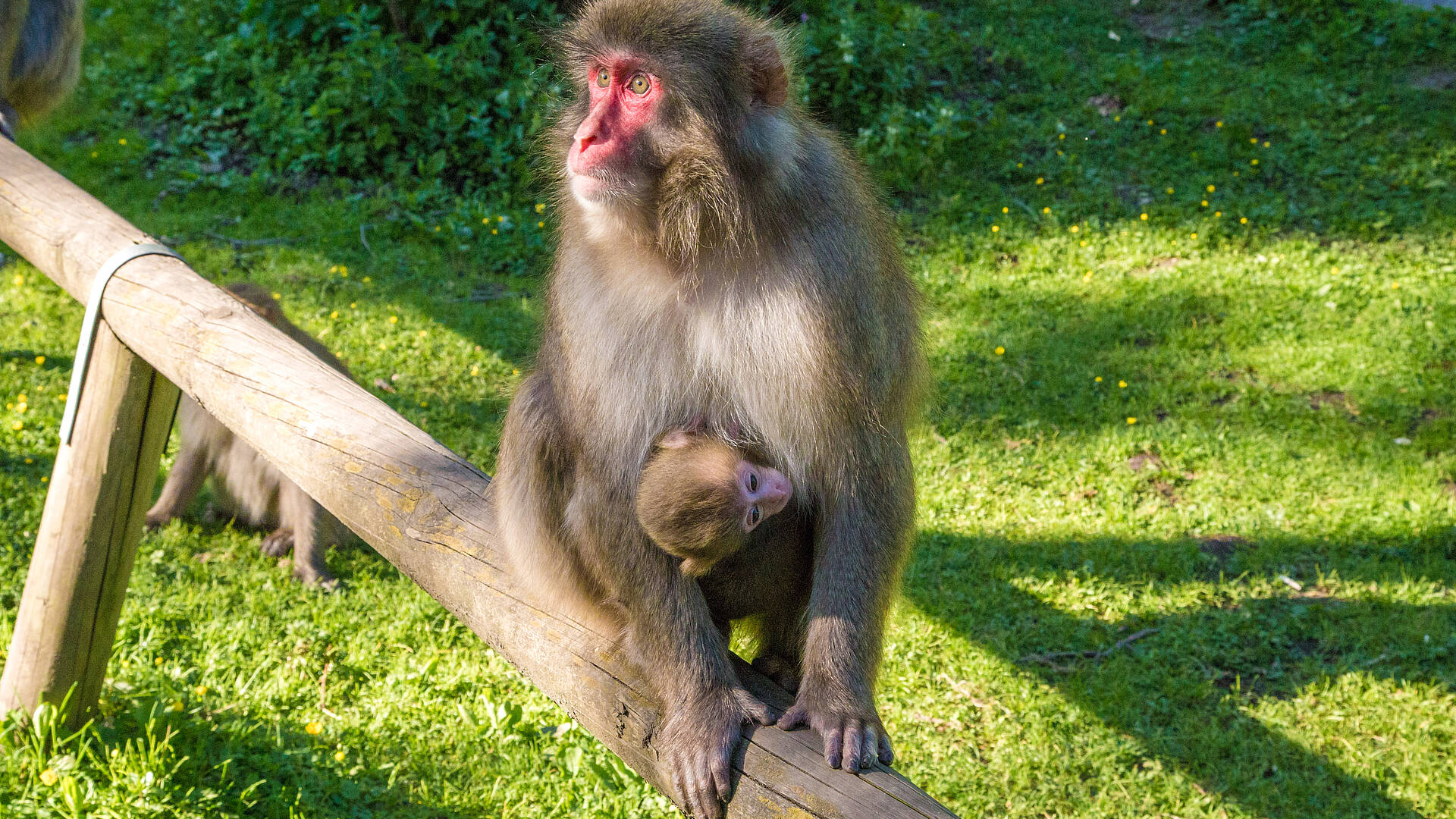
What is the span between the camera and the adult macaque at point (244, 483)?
15.7 ft

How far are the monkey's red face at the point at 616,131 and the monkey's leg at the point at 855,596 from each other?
2.67 ft

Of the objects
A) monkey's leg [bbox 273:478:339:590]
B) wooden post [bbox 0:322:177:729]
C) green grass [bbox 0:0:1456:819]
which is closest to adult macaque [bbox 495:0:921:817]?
green grass [bbox 0:0:1456:819]

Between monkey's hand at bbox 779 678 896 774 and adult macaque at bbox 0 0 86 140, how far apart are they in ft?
18.9

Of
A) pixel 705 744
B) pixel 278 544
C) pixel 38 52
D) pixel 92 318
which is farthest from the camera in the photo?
pixel 38 52

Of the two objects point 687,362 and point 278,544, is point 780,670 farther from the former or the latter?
point 278,544

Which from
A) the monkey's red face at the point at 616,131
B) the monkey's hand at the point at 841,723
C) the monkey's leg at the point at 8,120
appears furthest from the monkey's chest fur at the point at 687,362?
the monkey's leg at the point at 8,120

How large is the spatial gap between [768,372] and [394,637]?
245 cm

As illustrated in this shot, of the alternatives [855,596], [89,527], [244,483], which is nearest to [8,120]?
[244,483]

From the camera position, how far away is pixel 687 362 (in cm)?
268

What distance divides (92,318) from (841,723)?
2492 mm

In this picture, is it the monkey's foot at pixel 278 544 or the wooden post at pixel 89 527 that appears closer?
the wooden post at pixel 89 527

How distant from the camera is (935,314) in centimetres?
650

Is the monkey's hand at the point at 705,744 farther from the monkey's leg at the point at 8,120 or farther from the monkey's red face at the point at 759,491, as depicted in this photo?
the monkey's leg at the point at 8,120

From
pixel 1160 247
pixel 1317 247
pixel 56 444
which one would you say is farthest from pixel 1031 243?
pixel 56 444
